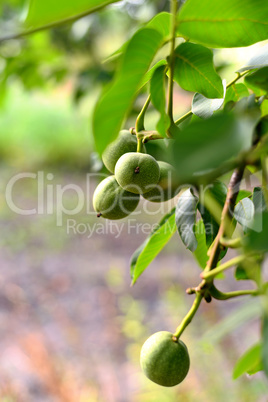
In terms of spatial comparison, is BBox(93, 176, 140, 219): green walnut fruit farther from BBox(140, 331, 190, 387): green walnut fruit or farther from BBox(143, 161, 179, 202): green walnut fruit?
BBox(140, 331, 190, 387): green walnut fruit

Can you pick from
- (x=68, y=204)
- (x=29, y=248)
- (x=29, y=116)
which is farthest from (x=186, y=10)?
(x=29, y=116)

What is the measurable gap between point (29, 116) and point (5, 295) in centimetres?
295

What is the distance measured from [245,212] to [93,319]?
2.10 metres

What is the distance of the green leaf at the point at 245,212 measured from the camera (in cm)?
36

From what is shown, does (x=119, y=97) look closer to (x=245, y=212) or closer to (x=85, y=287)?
(x=245, y=212)

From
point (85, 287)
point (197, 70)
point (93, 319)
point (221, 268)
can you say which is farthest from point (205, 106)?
point (85, 287)

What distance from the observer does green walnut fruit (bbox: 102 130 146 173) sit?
1.41 feet

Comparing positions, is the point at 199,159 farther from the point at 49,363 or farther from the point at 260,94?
the point at 49,363

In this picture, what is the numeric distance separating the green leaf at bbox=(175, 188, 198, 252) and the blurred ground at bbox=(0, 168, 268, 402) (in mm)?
894

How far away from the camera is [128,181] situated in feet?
1.32

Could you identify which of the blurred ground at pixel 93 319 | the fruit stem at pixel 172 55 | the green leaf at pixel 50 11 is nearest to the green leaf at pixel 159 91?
the fruit stem at pixel 172 55

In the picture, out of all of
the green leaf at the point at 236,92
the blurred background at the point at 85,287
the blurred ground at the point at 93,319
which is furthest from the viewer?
the blurred ground at the point at 93,319

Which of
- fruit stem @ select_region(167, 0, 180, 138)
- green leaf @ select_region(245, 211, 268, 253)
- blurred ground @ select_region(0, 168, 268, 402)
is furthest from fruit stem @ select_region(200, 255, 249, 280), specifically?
blurred ground @ select_region(0, 168, 268, 402)

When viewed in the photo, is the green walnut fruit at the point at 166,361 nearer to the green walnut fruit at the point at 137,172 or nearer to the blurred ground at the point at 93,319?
the green walnut fruit at the point at 137,172
